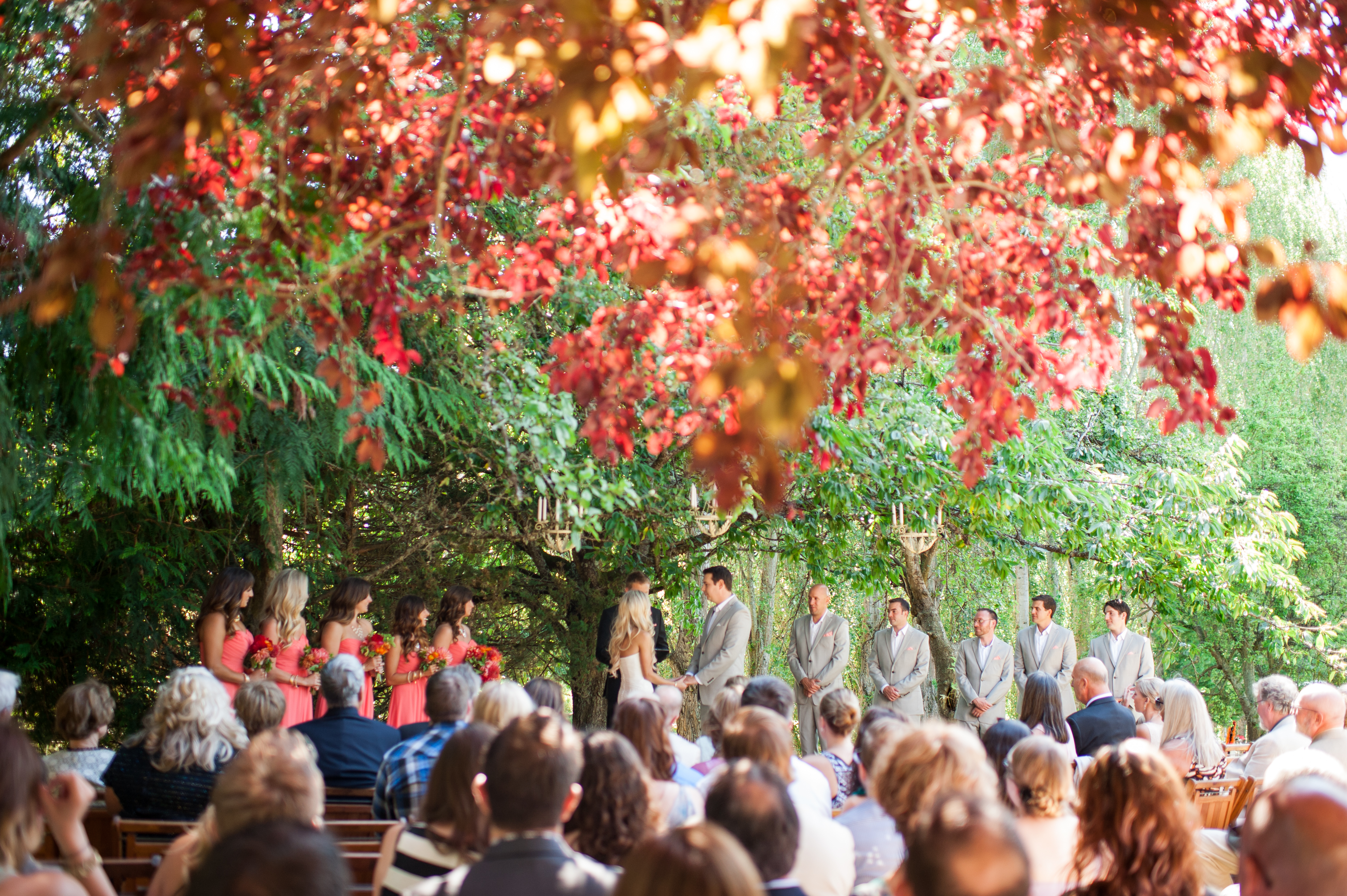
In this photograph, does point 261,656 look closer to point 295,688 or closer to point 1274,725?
point 295,688

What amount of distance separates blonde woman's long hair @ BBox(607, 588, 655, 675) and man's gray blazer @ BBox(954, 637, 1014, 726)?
273 centimetres

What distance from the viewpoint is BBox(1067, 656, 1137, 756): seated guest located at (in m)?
5.99

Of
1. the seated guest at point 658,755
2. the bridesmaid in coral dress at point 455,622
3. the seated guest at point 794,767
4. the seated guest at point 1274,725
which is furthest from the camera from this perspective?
the bridesmaid in coral dress at point 455,622

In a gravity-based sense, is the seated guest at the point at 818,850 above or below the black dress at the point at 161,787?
below

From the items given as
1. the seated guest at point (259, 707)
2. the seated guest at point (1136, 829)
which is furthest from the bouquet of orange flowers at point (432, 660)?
the seated guest at point (1136, 829)

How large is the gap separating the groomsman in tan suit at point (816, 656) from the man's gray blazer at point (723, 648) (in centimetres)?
58

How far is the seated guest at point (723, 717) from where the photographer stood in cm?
489

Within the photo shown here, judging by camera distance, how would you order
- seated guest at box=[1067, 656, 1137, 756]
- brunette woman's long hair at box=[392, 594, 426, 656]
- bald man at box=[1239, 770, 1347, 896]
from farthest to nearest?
brunette woman's long hair at box=[392, 594, 426, 656] < seated guest at box=[1067, 656, 1137, 756] < bald man at box=[1239, 770, 1347, 896]

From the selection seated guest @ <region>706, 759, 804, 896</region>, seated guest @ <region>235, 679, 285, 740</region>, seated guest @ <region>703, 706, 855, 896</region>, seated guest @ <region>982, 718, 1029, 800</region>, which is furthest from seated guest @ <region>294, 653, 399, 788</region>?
seated guest @ <region>706, 759, 804, 896</region>

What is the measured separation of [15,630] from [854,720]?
272 inches

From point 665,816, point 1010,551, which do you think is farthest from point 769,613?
point 665,816

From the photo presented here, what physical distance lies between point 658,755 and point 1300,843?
2073 millimetres

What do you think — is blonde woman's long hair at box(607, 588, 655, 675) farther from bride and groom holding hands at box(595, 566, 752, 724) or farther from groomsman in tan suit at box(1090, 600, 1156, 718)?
groomsman in tan suit at box(1090, 600, 1156, 718)

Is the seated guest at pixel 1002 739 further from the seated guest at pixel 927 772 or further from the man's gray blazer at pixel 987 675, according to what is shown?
the man's gray blazer at pixel 987 675
